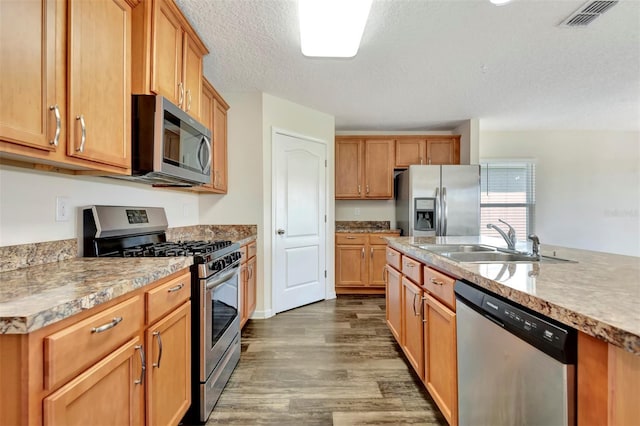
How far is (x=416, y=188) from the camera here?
153 inches

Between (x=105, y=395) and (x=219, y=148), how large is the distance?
7.64ft

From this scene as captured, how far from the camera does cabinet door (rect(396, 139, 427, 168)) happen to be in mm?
4398

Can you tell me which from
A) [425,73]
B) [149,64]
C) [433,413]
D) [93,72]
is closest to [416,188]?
[425,73]

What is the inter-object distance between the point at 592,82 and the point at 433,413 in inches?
136

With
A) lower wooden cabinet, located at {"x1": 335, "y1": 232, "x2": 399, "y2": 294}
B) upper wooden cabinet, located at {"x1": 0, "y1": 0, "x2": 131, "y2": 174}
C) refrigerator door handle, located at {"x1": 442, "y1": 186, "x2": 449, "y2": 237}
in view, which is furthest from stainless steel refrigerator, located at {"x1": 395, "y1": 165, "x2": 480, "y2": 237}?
upper wooden cabinet, located at {"x1": 0, "y1": 0, "x2": 131, "y2": 174}

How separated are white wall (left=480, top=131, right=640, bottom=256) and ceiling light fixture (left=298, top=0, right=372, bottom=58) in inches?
153

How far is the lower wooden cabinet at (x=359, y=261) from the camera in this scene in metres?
4.05

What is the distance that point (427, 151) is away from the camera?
4.40 m

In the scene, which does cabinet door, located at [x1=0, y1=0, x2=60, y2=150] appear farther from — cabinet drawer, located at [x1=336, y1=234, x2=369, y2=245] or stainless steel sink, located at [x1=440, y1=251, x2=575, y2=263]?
cabinet drawer, located at [x1=336, y1=234, x2=369, y2=245]

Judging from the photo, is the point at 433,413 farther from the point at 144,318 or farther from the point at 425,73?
the point at 425,73

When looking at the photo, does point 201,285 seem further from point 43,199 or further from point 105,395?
point 43,199

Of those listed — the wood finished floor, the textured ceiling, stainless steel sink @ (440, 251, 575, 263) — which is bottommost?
the wood finished floor

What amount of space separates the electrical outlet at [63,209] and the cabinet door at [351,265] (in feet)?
9.92

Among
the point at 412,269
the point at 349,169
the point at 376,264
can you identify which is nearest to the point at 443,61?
the point at 412,269
